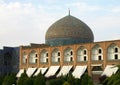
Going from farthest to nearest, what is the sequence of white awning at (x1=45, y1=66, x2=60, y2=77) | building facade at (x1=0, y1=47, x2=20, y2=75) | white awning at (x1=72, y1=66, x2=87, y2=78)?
building facade at (x1=0, y1=47, x2=20, y2=75) → white awning at (x1=45, y1=66, x2=60, y2=77) → white awning at (x1=72, y1=66, x2=87, y2=78)

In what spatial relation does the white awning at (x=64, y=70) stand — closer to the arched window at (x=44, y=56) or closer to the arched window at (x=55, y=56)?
the arched window at (x=55, y=56)

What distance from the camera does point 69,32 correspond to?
46.7 m

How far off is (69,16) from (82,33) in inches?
156

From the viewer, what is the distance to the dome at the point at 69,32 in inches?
1837

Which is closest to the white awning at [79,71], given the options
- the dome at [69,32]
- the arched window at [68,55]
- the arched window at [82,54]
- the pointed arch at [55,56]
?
the arched window at [82,54]

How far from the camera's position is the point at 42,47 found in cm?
4522

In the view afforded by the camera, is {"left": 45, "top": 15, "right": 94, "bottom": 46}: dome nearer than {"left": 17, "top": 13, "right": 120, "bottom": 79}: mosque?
No

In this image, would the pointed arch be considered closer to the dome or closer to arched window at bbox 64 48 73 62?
arched window at bbox 64 48 73 62

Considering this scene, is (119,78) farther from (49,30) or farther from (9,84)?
(49,30)

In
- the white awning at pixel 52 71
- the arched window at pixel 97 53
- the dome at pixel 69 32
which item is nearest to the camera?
the arched window at pixel 97 53

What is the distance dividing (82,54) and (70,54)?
203 cm

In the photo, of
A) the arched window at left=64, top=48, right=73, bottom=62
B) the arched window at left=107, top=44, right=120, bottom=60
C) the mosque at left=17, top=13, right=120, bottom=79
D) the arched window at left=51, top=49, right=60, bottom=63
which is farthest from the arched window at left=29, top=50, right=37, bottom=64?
the arched window at left=107, top=44, right=120, bottom=60

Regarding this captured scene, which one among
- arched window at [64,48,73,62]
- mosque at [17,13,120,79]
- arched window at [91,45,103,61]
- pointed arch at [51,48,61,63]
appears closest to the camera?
mosque at [17,13,120,79]

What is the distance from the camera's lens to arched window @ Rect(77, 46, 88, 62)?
40.3 m
